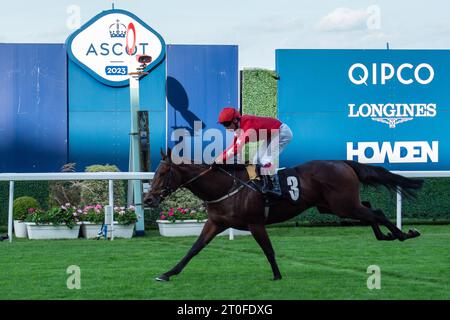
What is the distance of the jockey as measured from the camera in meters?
7.70

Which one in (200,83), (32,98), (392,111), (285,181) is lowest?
(285,181)

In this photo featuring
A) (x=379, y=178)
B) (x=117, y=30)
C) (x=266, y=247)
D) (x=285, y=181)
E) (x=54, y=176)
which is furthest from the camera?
(x=117, y=30)

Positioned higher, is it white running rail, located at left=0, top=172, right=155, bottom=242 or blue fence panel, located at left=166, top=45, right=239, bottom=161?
blue fence panel, located at left=166, top=45, right=239, bottom=161

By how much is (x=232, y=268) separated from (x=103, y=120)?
21.7ft

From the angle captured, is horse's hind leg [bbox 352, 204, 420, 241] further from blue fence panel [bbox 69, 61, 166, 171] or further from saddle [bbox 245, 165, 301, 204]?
blue fence panel [bbox 69, 61, 166, 171]

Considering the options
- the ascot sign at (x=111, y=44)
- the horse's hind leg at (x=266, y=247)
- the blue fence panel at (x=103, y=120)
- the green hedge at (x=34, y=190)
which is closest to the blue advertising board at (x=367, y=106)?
the blue fence panel at (x=103, y=120)

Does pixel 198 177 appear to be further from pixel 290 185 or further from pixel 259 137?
pixel 290 185

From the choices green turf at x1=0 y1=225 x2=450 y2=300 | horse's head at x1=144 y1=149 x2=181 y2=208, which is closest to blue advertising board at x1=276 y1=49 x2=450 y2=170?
green turf at x1=0 y1=225 x2=450 y2=300

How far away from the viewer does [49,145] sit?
14.6 meters

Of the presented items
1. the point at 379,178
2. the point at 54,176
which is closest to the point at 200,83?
the point at 54,176

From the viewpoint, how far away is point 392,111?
1500 cm

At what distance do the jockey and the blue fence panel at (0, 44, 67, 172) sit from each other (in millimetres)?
7194

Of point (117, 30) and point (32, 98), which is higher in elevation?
point (117, 30)
